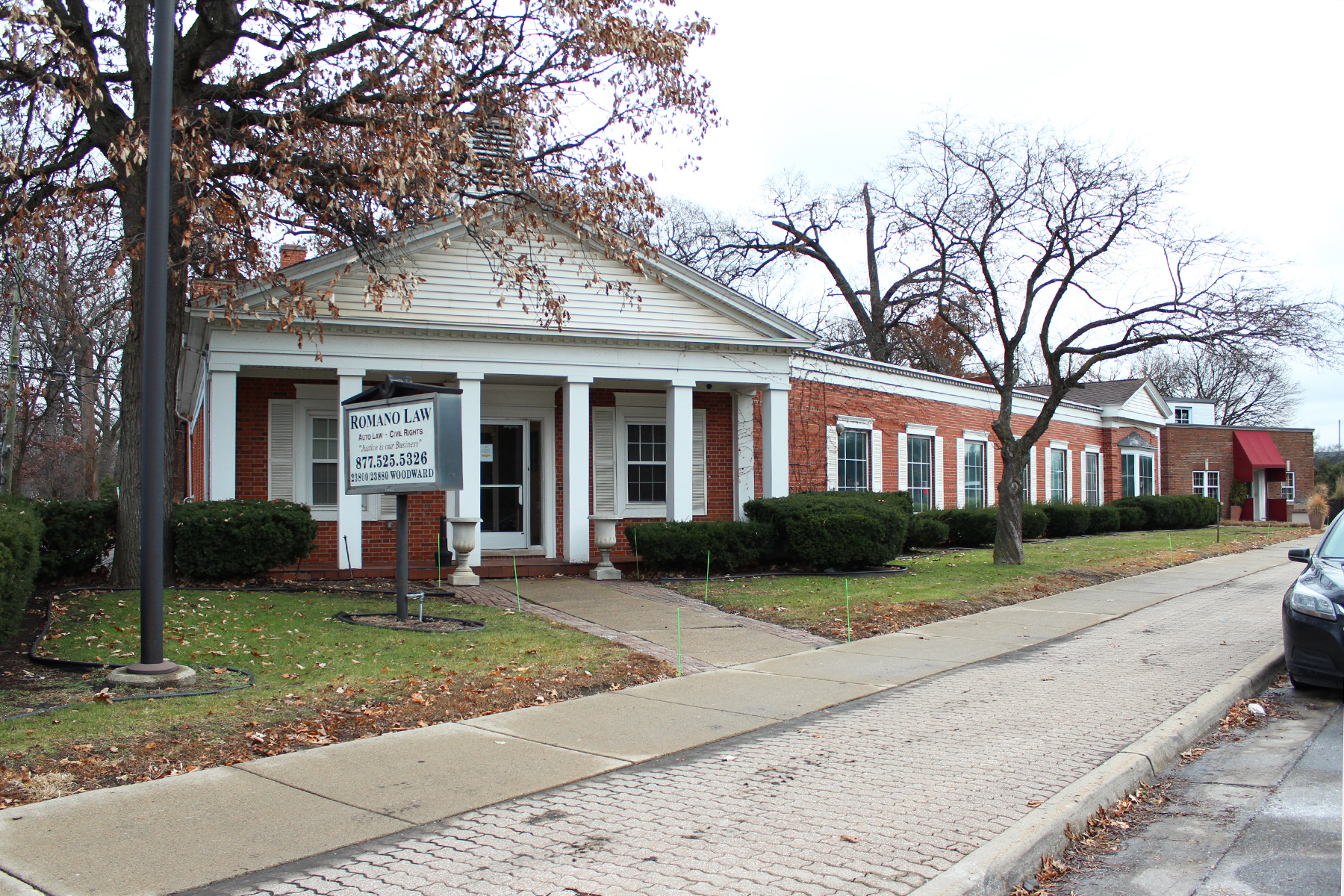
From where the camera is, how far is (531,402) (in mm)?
17453

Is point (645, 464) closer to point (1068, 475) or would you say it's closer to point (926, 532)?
point (926, 532)

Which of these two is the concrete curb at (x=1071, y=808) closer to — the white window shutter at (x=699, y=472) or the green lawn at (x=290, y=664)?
the green lawn at (x=290, y=664)

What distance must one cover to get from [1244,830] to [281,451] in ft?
46.2

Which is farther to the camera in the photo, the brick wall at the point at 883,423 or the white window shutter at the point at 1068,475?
the white window shutter at the point at 1068,475

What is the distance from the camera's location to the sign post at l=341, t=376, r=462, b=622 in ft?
34.1

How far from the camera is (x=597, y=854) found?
171 inches

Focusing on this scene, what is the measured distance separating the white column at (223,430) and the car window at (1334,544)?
42.5 ft

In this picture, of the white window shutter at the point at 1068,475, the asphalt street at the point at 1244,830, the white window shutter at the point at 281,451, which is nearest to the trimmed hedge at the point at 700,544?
the white window shutter at the point at 281,451

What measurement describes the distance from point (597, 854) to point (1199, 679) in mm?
6268

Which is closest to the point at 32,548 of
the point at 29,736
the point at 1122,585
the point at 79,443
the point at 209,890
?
the point at 29,736

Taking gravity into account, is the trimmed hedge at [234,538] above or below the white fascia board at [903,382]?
below

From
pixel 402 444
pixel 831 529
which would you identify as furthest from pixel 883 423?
pixel 402 444

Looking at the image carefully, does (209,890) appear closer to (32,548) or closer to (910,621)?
(32,548)

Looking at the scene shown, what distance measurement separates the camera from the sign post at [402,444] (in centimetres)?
1039
